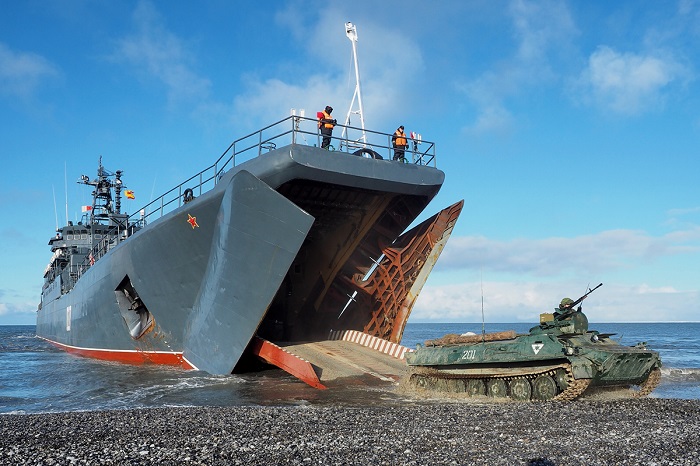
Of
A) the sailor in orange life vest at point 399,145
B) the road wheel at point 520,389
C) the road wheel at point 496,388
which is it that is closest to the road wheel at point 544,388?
the road wheel at point 520,389

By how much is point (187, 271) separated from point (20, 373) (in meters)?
8.32

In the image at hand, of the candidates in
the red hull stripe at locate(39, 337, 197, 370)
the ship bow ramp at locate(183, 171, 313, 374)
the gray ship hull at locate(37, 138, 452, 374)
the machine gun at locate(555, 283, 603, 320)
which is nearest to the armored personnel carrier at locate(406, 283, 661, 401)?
the machine gun at locate(555, 283, 603, 320)

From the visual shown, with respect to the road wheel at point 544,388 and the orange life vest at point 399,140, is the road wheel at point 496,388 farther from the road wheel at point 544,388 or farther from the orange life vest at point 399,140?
the orange life vest at point 399,140

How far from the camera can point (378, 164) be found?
15.6m

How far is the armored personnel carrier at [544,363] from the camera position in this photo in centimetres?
1159

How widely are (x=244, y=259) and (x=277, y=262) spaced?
969mm

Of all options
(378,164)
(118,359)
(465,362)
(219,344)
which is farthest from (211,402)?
(118,359)

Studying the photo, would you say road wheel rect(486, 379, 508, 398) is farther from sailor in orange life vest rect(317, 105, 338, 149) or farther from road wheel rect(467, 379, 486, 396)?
sailor in orange life vest rect(317, 105, 338, 149)

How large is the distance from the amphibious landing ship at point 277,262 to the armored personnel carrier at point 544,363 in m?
3.22

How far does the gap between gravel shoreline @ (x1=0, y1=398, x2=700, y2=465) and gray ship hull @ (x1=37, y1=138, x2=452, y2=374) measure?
4677 mm

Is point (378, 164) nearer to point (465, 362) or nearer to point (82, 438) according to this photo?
point (465, 362)

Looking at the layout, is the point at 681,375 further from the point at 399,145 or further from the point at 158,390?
the point at 158,390

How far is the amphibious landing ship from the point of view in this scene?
575 inches

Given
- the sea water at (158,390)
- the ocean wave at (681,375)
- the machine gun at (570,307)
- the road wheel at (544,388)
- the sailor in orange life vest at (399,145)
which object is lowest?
the ocean wave at (681,375)
